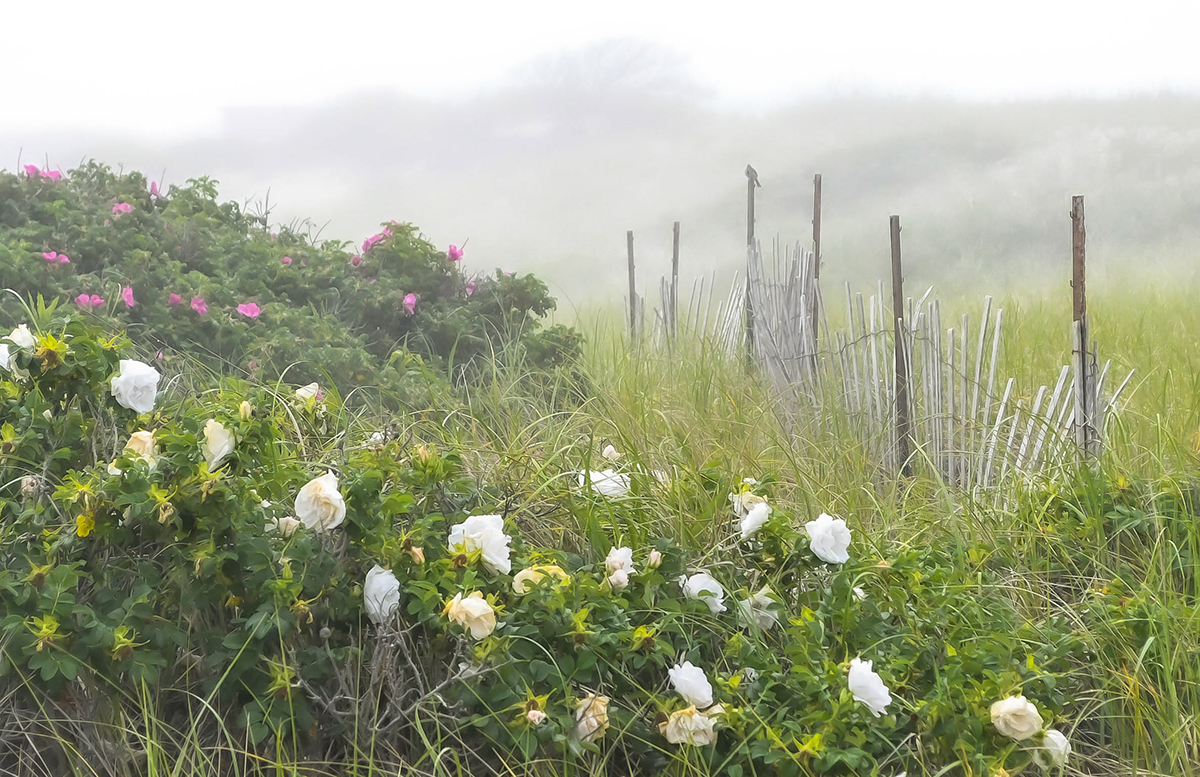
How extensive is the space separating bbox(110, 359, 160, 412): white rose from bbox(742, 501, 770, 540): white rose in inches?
45.8

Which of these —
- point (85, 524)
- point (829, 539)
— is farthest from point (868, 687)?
point (85, 524)

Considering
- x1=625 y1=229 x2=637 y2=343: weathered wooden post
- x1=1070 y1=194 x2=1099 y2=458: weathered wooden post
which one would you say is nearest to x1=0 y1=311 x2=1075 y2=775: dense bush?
x1=1070 y1=194 x2=1099 y2=458: weathered wooden post

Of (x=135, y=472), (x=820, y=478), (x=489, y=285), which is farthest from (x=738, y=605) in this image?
(x=489, y=285)

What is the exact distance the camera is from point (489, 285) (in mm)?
6566

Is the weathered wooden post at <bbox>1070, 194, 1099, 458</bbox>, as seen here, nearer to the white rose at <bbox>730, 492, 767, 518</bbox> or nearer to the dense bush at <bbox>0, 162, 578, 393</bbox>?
the white rose at <bbox>730, 492, 767, 518</bbox>

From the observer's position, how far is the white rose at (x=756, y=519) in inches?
79.4

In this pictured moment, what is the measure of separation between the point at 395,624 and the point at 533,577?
0.26 metres

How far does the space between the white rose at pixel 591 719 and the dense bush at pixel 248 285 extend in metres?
3.33

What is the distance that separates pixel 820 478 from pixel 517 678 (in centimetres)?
188

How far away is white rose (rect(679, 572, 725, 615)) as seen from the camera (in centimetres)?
199

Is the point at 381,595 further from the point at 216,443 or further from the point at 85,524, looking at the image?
the point at 85,524

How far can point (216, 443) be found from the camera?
169 cm

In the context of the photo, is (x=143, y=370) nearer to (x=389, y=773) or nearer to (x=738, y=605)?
(x=389, y=773)

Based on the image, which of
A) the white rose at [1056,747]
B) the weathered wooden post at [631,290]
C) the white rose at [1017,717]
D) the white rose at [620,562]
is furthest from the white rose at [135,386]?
the weathered wooden post at [631,290]
